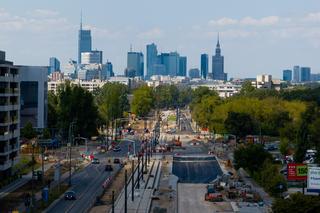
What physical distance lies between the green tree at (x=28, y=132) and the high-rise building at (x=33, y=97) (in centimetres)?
515

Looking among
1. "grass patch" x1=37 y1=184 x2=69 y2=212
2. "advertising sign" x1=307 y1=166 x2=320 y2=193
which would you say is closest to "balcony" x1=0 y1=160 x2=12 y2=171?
"grass patch" x1=37 y1=184 x2=69 y2=212

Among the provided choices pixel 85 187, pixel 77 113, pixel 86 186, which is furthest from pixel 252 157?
pixel 77 113

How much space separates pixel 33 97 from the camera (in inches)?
3701

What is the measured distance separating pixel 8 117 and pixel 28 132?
28922 millimetres

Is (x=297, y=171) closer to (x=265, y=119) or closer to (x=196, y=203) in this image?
(x=196, y=203)

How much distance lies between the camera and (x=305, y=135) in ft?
210

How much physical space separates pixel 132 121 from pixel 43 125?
52849 mm

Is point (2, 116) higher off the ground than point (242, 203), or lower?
higher

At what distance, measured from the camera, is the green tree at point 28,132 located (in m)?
85.5

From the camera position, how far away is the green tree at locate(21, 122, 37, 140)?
8554 cm

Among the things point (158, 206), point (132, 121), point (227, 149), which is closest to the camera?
point (158, 206)

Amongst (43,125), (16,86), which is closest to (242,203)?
(16,86)

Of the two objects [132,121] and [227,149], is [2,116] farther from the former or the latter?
[132,121]

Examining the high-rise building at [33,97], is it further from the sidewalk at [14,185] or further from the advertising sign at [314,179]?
the advertising sign at [314,179]
